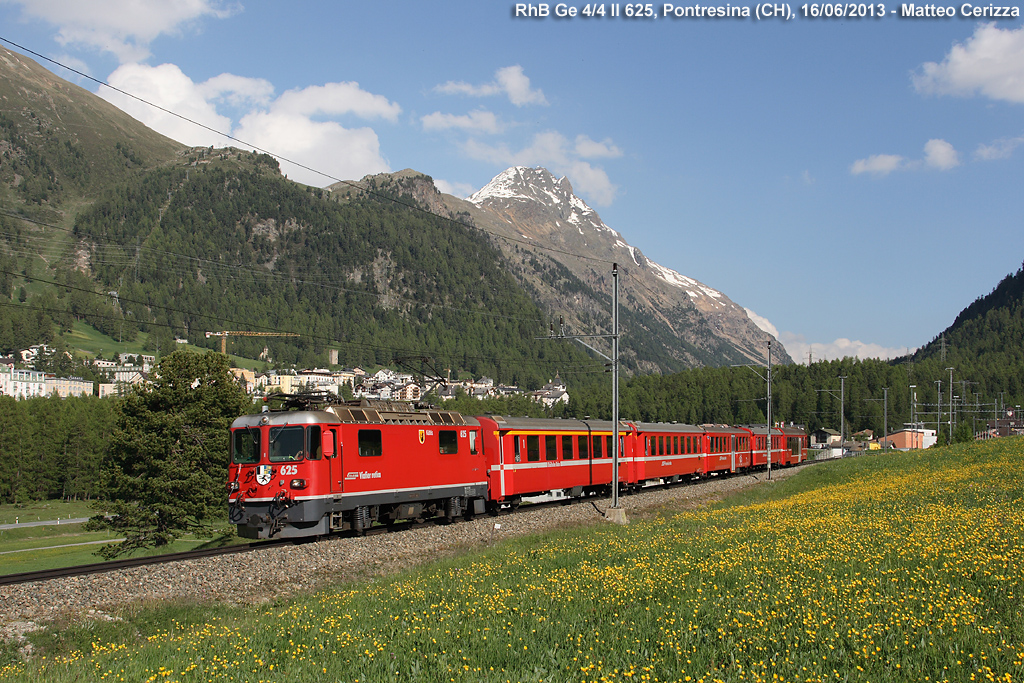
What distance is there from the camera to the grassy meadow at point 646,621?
838 cm

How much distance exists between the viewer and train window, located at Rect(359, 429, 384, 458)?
2445cm

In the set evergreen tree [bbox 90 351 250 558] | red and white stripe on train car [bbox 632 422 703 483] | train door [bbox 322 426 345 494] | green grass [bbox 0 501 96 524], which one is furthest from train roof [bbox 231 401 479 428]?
green grass [bbox 0 501 96 524]

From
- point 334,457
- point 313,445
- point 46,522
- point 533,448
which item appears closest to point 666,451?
point 533,448

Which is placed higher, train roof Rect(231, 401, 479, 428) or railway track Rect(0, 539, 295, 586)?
train roof Rect(231, 401, 479, 428)

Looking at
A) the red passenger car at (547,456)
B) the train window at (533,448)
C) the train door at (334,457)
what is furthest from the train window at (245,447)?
the train window at (533,448)

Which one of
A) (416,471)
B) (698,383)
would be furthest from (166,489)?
(698,383)

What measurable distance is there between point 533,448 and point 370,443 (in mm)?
10728

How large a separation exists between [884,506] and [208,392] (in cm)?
4495

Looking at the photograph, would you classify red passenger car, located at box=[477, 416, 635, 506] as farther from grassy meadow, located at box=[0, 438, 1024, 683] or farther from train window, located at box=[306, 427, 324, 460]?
grassy meadow, located at box=[0, 438, 1024, 683]

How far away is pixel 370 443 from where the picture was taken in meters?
24.8

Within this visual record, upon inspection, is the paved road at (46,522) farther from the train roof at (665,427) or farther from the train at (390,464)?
the train roof at (665,427)

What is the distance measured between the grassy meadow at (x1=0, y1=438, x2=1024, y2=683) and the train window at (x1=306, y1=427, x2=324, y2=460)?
16.6ft

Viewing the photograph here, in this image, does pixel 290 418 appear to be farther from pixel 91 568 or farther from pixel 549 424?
pixel 549 424

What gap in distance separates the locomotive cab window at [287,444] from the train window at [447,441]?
650 cm
